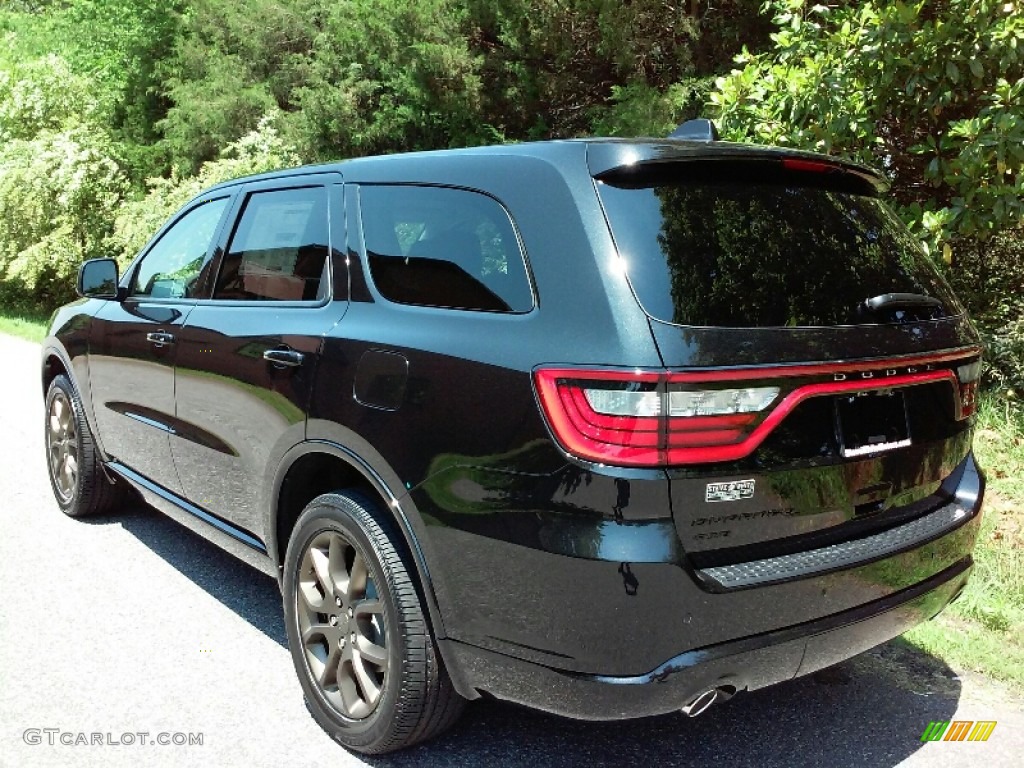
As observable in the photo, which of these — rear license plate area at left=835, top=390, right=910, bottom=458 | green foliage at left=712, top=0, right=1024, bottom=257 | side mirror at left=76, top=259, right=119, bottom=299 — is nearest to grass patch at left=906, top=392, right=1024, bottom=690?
green foliage at left=712, top=0, right=1024, bottom=257

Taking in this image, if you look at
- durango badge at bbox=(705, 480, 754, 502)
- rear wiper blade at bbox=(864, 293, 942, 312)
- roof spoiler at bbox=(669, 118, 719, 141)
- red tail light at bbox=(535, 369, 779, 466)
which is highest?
roof spoiler at bbox=(669, 118, 719, 141)

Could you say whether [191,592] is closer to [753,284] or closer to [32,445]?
[753,284]

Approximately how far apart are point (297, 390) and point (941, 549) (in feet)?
6.92

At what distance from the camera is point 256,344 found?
3416mm

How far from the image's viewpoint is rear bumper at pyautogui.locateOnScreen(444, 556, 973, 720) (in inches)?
90.4

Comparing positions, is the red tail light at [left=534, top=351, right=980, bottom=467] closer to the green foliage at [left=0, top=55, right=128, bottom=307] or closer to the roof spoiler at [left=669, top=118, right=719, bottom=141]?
the roof spoiler at [left=669, top=118, right=719, bottom=141]

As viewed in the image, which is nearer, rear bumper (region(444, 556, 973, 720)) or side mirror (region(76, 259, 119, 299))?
rear bumper (region(444, 556, 973, 720))

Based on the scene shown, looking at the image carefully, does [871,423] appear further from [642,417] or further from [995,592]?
[995,592]

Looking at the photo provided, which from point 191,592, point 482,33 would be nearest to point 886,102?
point 191,592

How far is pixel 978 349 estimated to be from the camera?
3.03 metres

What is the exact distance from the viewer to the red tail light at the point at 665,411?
7.32 feet

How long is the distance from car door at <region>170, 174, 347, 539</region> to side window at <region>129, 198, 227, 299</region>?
209mm

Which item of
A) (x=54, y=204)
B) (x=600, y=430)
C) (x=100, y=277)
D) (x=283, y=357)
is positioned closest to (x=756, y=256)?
(x=600, y=430)

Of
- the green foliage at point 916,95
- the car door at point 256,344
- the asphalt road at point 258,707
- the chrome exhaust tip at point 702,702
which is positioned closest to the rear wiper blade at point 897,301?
the chrome exhaust tip at point 702,702
